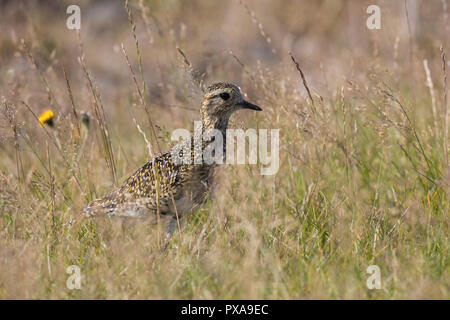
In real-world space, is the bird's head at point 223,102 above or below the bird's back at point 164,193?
above

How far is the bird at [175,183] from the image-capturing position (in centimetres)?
448

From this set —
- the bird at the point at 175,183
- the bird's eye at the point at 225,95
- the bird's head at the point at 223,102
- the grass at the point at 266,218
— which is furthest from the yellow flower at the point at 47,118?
the bird's eye at the point at 225,95

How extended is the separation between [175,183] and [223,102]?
0.77 metres

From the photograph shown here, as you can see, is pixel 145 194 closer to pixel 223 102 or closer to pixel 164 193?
pixel 164 193

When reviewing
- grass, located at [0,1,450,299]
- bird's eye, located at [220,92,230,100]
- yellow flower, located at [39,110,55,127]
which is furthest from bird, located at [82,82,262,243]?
yellow flower, located at [39,110,55,127]

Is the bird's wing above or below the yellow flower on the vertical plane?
below

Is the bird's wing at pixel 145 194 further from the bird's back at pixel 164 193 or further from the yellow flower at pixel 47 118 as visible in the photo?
the yellow flower at pixel 47 118

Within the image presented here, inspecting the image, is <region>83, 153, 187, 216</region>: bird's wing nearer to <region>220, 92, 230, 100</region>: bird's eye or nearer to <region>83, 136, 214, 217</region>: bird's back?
<region>83, 136, 214, 217</region>: bird's back

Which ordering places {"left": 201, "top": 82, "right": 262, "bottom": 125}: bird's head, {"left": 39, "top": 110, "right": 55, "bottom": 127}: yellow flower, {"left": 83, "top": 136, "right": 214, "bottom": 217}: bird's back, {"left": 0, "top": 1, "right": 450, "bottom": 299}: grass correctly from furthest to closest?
{"left": 39, "top": 110, "right": 55, "bottom": 127}: yellow flower, {"left": 201, "top": 82, "right": 262, "bottom": 125}: bird's head, {"left": 83, "top": 136, "right": 214, "bottom": 217}: bird's back, {"left": 0, "top": 1, "right": 450, "bottom": 299}: grass

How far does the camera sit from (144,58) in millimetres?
11977

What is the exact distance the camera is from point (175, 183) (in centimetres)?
451

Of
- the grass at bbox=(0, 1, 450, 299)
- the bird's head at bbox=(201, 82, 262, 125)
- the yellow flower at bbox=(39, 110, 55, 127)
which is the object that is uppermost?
the yellow flower at bbox=(39, 110, 55, 127)

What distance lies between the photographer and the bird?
448cm

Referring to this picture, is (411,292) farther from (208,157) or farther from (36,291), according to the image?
(36,291)
